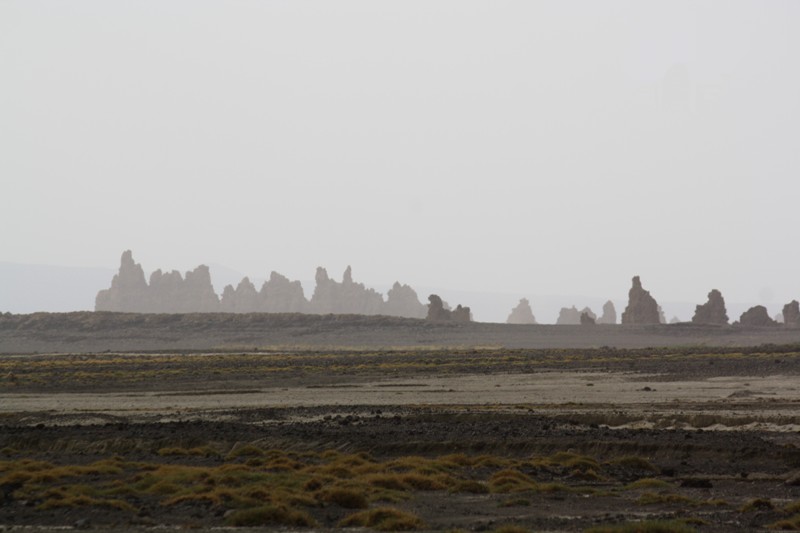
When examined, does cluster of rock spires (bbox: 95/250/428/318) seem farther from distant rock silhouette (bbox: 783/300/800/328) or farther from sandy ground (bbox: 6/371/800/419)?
sandy ground (bbox: 6/371/800/419)

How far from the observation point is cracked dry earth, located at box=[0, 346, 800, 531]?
1773 cm

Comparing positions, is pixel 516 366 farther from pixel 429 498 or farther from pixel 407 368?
pixel 429 498

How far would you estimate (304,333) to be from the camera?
11969 centimetres

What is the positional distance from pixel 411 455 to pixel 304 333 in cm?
9381

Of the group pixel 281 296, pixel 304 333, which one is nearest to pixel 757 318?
pixel 304 333

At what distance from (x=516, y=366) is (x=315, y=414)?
31.5 metres

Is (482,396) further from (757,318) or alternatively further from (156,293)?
(156,293)

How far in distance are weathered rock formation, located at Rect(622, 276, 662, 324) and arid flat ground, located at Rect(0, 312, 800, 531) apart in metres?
74.5

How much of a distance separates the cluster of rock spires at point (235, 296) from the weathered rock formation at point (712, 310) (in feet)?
234

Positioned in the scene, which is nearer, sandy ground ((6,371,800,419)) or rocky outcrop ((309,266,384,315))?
sandy ground ((6,371,800,419))

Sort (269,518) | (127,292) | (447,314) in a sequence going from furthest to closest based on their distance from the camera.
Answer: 1. (127,292)
2. (447,314)
3. (269,518)

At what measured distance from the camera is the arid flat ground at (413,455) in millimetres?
17719

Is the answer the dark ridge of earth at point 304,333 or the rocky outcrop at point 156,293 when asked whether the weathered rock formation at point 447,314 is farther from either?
the rocky outcrop at point 156,293

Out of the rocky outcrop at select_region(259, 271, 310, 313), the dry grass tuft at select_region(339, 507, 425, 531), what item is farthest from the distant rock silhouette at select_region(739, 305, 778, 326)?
the dry grass tuft at select_region(339, 507, 425, 531)
